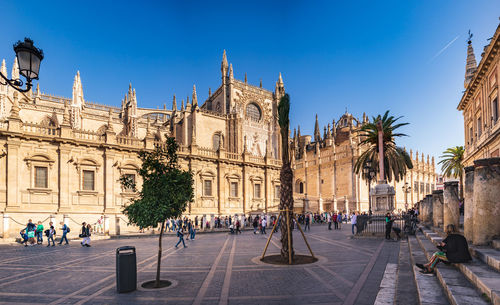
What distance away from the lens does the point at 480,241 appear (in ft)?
21.7

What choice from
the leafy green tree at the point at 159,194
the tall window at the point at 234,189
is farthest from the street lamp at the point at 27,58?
the tall window at the point at 234,189

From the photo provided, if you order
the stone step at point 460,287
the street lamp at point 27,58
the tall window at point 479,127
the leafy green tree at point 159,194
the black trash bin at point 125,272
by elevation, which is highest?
the tall window at point 479,127

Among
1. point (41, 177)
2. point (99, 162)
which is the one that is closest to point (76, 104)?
point (99, 162)

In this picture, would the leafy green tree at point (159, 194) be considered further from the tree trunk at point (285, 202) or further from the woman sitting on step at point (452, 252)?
the woman sitting on step at point (452, 252)

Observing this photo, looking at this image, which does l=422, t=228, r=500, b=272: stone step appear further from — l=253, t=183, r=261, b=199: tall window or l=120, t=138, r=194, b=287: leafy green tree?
l=253, t=183, r=261, b=199: tall window

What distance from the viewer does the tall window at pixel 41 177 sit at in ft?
70.5

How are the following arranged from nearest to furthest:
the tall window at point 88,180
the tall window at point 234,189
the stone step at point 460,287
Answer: the stone step at point 460,287 < the tall window at point 88,180 < the tall window at point 234,189

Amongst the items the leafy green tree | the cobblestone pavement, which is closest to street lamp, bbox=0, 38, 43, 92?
the leafy green tree

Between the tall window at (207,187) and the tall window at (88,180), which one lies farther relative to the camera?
the tall window at (207,187)

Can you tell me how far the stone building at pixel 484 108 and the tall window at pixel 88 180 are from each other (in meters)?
27.2

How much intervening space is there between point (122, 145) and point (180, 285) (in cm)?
1960

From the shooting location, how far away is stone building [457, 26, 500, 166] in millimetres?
19484

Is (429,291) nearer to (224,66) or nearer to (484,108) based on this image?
(484,108)

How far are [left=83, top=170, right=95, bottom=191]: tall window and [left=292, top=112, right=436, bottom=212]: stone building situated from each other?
24.9 metres
